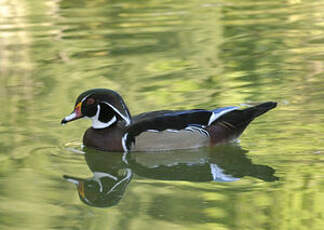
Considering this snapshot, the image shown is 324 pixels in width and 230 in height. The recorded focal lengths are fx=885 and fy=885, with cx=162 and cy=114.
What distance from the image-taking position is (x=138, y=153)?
934 cm

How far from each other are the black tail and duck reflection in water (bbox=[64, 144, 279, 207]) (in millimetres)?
230

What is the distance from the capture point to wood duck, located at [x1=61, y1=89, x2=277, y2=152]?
9.17 m

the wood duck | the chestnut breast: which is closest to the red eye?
the wood duck

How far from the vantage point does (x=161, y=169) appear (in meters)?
8.78

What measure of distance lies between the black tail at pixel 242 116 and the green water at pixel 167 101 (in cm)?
23

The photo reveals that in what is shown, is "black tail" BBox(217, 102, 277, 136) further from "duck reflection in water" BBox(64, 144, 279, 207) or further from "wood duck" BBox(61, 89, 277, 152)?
"duck reflection in water" BBox(64, 144, 279, 207)

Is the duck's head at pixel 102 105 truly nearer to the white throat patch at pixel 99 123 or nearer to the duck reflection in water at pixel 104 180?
the white throat patch at pixel 99 123

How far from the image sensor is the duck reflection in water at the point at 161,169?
8.19 metres

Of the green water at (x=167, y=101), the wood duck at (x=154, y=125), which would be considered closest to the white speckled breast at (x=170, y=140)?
the wood duck at (x=154, y=125)

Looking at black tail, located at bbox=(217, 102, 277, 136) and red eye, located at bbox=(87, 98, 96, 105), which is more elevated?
red eye, located at bbox=(87, 98, 96, 105)

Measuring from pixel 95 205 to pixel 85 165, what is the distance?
4.56ft

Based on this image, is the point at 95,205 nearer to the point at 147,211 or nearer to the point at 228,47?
the point at 147,211

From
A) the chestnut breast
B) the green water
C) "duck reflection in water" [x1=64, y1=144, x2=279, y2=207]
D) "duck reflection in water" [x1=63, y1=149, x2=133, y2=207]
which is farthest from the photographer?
the chestnut breast

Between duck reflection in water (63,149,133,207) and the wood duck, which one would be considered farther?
the wood duck
